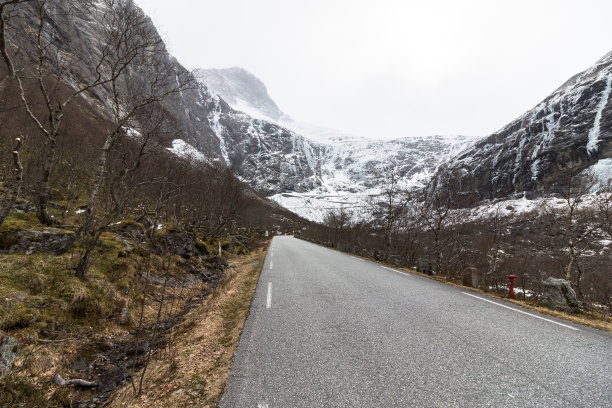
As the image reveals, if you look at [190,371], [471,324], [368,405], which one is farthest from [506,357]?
[190,371]

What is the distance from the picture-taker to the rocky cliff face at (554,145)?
13541 cm

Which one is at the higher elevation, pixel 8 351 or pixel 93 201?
pixel 93 201

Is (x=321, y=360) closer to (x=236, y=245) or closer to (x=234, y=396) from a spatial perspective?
(x=234, y=396)

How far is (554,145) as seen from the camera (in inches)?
5699

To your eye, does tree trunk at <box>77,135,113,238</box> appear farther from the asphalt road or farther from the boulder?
the boulder

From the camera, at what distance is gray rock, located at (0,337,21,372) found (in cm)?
355

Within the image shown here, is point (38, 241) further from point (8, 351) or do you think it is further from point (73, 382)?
point (73, 382)

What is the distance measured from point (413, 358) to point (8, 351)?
5890 millimetres

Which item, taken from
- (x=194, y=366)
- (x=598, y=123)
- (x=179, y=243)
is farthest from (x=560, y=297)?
(x=598, y=123)

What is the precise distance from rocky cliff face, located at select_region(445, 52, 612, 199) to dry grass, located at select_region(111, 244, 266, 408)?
156m

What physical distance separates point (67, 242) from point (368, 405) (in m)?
9.07

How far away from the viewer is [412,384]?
9.51ft

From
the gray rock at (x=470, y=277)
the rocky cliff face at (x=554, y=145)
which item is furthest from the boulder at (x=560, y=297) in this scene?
the rocky cliff face at (x=554, y=145)

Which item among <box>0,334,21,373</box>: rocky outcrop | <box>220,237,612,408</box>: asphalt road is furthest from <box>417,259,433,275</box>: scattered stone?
<box>0,334,21,373</box>: rocky outcrop
